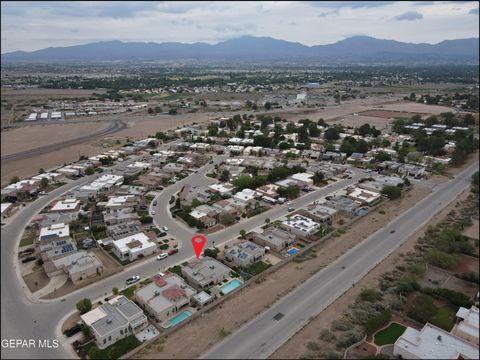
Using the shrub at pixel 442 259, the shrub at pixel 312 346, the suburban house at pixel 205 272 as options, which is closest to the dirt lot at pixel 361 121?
the shrub at pixel 442 259

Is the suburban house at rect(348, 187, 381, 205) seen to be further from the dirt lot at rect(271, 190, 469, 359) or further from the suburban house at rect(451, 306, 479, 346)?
the suburban house at rect(451, 306, 479, 346)

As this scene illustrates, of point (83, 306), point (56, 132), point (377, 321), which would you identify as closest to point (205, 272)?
point (83, 306)

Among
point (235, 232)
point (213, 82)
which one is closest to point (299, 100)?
point (213, 82)

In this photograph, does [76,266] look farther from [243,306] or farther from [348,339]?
[348,339]

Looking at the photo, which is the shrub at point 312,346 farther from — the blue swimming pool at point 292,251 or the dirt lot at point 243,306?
the blue swimming pool at point 292,251

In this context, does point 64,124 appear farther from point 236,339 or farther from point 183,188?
point 236,339
